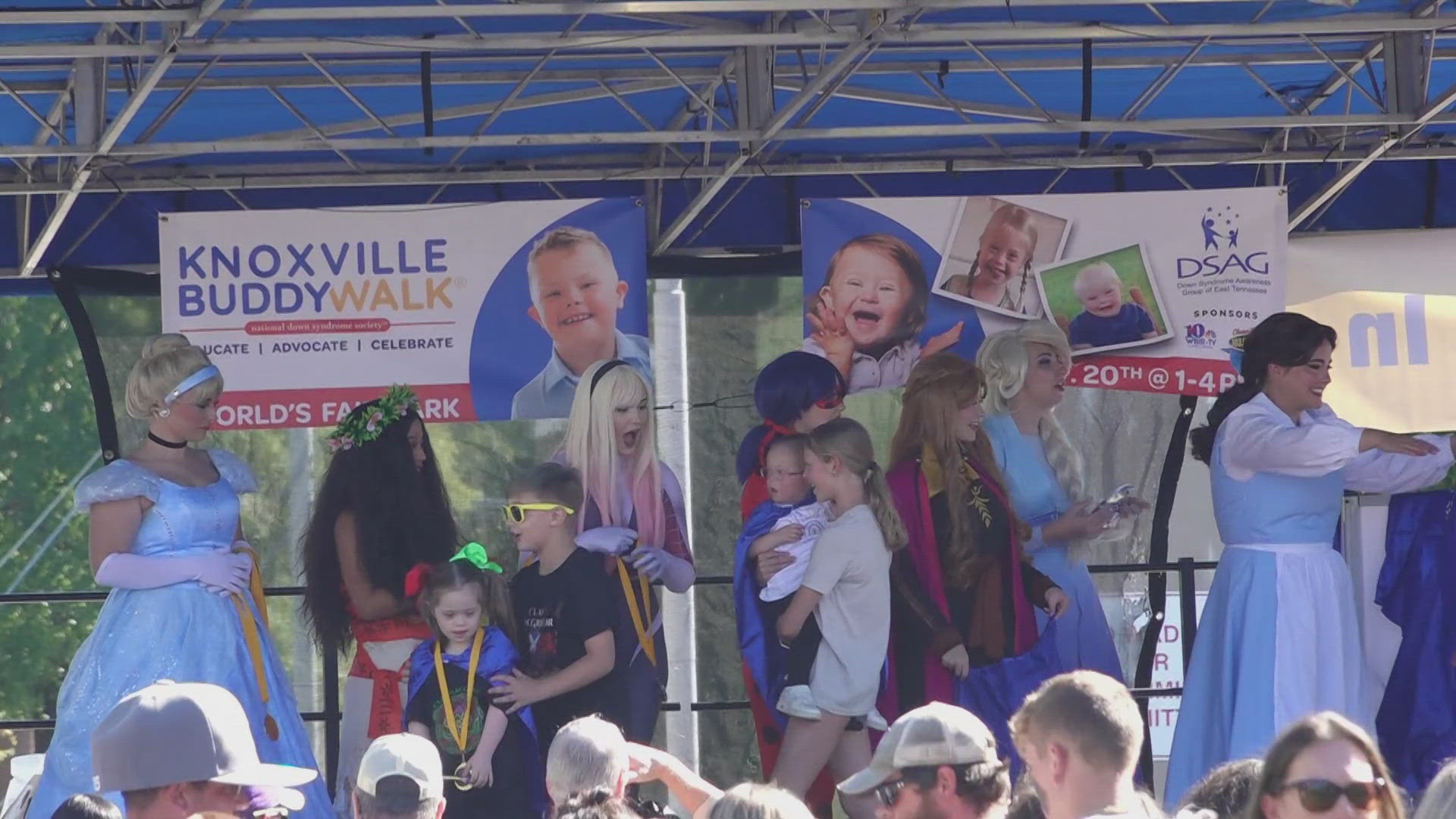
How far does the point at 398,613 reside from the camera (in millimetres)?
6141

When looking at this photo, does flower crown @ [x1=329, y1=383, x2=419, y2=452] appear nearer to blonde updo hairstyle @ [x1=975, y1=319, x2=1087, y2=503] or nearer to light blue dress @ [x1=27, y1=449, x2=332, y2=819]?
light blue dress @ [x1=27, y1=449, x2=332, y2=819]

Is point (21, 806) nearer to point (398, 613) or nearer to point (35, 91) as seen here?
point (398, 613)

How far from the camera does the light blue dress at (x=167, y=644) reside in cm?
529

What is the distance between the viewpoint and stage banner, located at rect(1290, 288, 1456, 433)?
23.0 ft

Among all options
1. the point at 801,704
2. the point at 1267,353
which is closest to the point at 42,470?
the point at 801,704

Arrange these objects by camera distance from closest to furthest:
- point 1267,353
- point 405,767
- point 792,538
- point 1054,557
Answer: point 405,767 → point 1267,353 → point 792,538 → point 1054,557

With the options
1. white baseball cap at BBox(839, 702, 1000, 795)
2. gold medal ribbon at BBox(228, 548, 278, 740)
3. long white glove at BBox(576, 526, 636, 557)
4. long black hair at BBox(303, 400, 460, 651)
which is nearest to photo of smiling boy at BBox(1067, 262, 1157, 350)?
long white glove at BBox(576, 526, 636, 557)

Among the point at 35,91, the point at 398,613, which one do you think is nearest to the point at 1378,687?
the point at 398,613

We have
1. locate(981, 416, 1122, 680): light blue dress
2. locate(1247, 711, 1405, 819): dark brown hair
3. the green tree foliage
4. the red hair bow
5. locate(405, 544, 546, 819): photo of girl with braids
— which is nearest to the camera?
locate(1247, 711, 1405, 819): dark brown hair

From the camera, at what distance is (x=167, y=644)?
5383mm

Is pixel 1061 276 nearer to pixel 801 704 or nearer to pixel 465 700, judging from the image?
pixel 801 704

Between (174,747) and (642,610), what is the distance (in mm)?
4051

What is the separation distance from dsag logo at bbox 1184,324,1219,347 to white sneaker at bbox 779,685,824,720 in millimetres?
1820

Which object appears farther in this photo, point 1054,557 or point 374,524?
point 1054,557
